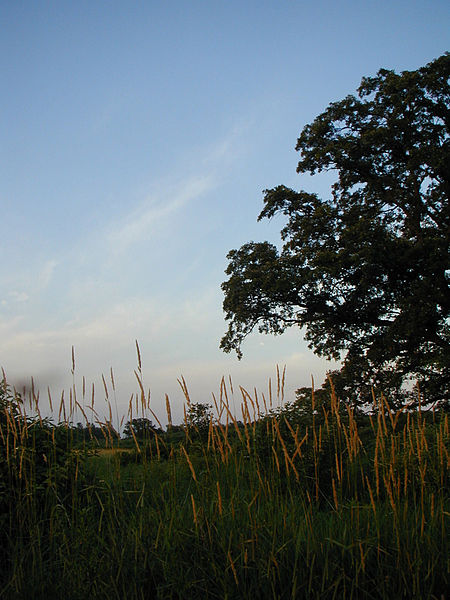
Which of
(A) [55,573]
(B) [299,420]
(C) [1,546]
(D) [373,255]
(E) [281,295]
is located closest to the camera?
(A) [55,573]

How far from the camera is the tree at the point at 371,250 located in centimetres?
1343

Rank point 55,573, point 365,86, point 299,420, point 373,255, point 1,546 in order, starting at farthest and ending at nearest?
point 365,86 < point 373,255 < point 299,420 < point 1,546 < point 55,573

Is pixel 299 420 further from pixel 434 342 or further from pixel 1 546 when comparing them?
pixel 434 342

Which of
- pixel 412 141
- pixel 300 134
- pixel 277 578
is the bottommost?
pixel 277 578

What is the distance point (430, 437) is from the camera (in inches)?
321

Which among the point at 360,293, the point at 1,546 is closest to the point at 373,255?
the point at 360,293

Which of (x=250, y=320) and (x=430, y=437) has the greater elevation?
(x=250, y=320)

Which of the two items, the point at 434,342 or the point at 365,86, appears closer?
the point at 434,342

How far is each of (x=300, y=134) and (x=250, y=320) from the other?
6.32m

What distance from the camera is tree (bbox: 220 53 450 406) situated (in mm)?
13430

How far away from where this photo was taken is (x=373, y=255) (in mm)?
13203

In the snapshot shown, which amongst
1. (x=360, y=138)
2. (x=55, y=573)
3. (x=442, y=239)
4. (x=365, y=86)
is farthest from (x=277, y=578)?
(x=365, y=86)

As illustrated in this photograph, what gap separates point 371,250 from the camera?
13078mm

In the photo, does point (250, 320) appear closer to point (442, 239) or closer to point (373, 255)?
point (373, 255)
